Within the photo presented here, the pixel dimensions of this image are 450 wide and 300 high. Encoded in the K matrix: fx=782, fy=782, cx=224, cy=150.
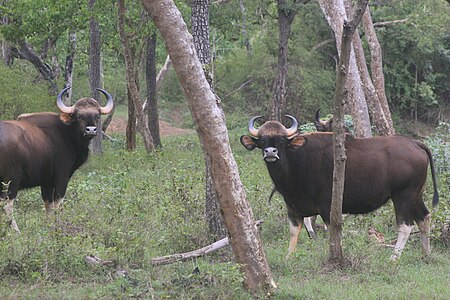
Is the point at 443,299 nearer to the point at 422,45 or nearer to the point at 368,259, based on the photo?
the point at 368,259

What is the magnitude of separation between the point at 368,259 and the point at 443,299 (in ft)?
4.75

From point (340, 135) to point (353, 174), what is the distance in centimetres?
184

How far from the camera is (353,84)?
15773 mm

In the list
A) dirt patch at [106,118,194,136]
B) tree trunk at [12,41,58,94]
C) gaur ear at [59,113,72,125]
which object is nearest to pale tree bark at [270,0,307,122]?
tree trunk at [12,41,58,94]

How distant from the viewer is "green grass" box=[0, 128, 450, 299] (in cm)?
737

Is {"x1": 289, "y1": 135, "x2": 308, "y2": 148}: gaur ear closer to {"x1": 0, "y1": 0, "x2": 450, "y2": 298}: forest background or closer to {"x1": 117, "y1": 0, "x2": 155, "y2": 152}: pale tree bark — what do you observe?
{"x1": 0, "y1": 0, "x2": 450, "y2": 298}: forest background

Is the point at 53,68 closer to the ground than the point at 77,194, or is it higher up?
higher up

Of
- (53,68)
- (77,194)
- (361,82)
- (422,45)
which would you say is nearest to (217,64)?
(422,45)

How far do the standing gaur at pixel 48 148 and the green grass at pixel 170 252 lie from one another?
444 mm

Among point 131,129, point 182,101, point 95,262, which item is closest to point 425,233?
point 95,262

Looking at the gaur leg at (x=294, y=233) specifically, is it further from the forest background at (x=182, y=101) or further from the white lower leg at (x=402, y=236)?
the white lower leg at (x=402, y=236)

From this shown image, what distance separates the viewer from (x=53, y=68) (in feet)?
79.9

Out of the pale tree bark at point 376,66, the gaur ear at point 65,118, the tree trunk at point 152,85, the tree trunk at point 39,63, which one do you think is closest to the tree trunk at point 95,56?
the tree trunk at point 39,63

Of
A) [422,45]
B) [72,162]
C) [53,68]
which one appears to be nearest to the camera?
[72,162]
